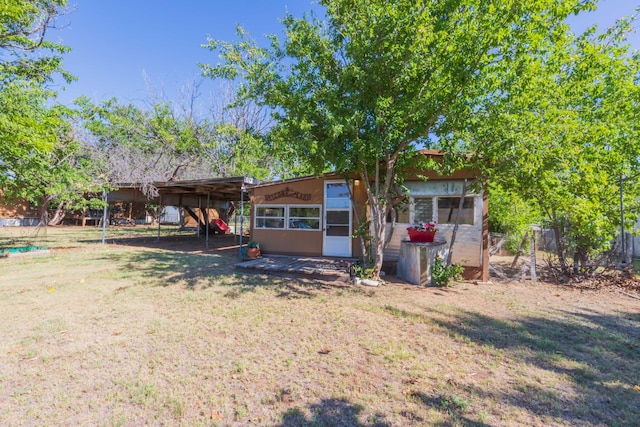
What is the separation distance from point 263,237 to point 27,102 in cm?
797

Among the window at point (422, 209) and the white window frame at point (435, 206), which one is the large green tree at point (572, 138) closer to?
the white window frame at point (435, 206)

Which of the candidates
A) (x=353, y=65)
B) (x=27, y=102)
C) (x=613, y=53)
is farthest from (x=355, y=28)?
(x=27, y=102)

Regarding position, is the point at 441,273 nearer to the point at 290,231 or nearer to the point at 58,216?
the point at 290,231

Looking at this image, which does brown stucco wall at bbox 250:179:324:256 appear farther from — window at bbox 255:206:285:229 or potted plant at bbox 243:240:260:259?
potted plant at bbox 243:240:260:259

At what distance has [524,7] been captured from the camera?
16.5 feet

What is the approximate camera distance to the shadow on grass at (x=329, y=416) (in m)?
2.32

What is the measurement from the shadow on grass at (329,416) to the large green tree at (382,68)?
4.13m

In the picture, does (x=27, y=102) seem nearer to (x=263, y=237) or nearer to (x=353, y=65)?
(x=263, y=237)

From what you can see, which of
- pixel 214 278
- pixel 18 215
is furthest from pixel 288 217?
pixel 18 215

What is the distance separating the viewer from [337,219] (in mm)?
10344

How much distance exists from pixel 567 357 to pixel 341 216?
7.26m

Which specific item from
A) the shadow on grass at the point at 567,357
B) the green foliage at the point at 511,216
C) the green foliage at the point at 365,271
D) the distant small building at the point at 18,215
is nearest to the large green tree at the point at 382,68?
the green foliage at the point at 365,271

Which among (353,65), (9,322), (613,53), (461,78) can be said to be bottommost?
(9,322)

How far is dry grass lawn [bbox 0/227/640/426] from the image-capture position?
8.09 feet
